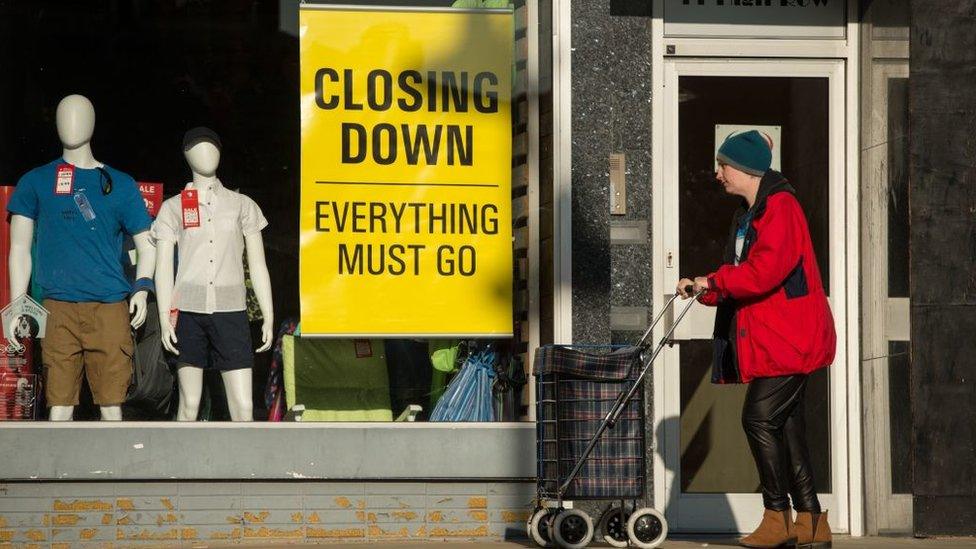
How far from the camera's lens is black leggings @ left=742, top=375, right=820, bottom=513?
7.52 m

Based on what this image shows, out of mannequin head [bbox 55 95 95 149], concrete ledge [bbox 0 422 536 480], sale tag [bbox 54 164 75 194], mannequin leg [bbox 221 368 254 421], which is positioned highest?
mannequin head [bbox 55 95 95 149]

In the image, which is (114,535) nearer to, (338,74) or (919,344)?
(338,74)

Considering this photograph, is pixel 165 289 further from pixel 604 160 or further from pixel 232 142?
pixel 604 160

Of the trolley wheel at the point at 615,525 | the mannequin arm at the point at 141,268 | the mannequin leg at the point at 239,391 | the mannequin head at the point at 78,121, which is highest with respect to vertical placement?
the mannequin head at the point at 78,121

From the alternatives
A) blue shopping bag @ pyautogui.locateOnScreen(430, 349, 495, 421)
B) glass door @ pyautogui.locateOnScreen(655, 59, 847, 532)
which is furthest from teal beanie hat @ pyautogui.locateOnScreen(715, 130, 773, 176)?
blue shopping bag @ pyautogui.locateOnScreen(430, 349, 495, 421)

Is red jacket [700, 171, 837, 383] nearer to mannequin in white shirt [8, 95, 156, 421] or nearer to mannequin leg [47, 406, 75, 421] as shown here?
mannequin in white shirt [8, 95, 156, 421]

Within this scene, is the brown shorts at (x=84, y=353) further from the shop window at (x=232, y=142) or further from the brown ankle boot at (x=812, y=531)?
the brown ankle boot at (x=812, y=531)

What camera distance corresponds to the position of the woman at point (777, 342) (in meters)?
7.48

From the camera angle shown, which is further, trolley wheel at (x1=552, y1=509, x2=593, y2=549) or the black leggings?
trolley wheel at (x1=552, y1=509, x2=593, y2=549)

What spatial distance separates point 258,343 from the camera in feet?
28.8

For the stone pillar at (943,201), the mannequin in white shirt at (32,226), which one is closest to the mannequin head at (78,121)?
the mannequin in white shirt at (32,226)

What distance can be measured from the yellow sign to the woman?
5.32 ft

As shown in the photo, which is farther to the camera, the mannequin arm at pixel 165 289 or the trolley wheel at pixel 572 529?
the mannequin arm at pixel 165 289

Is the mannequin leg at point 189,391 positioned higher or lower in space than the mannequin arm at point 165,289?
lower
